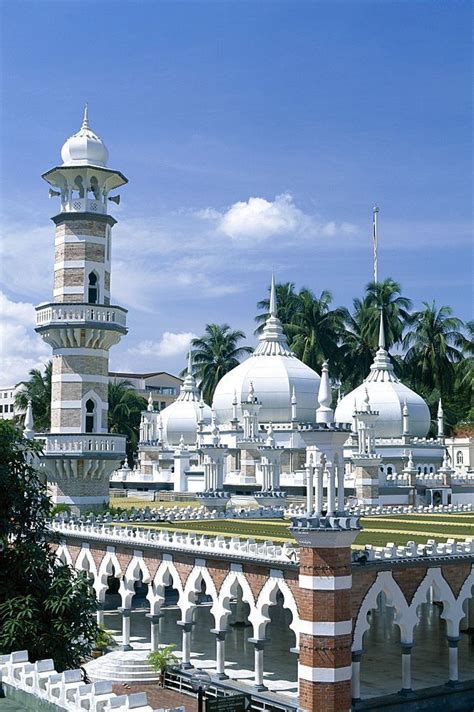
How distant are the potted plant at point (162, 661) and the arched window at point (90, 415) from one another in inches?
671

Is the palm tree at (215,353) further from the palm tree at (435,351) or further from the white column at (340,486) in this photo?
the white column at (340,486)

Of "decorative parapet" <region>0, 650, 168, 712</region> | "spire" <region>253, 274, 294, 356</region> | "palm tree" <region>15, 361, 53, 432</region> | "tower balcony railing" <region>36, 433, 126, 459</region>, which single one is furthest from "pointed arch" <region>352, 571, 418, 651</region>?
"palm tree" <region>15, 361, 53, 432</region>

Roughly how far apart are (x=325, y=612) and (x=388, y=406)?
134ft

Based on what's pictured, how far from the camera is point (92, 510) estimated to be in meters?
41.5

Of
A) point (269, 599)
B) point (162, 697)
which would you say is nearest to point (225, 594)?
point (269, 599)

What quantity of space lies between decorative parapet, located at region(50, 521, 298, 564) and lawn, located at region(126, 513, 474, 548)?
2026mm

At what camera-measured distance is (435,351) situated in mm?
83750

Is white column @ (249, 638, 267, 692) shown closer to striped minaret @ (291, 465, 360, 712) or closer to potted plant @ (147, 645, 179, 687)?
potted plant @ (147, 645, 179, 687)

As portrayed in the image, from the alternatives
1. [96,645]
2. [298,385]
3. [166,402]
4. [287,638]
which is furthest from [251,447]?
[166,402]

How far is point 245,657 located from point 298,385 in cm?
3437

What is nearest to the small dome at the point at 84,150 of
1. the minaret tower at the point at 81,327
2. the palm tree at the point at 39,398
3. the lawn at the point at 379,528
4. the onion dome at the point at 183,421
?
the minaret tower at the point at 81,327

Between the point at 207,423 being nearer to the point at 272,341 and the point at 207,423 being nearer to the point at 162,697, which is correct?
the point at 272,341

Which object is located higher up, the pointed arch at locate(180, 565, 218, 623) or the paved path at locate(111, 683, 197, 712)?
the pointed arch at locate(180, 565, 218, 623)

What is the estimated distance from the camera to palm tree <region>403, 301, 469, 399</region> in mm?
83562
